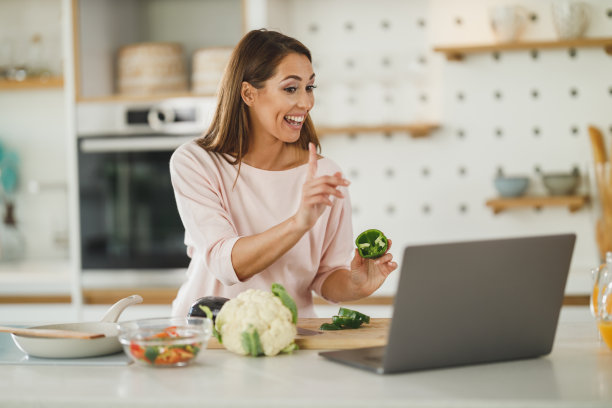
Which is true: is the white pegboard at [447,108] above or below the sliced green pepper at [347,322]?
above

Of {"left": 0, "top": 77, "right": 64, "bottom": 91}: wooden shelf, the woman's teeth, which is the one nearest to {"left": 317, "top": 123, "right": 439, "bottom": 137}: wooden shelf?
{"left": 0, "top": 77, "right": 64, "bottom": 91}: wooden shelf

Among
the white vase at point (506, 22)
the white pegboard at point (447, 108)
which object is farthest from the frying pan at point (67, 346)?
the white vase at point (506, 22)

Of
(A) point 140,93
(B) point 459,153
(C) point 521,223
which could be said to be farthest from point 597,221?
(A) point 140,93

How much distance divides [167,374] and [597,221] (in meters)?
2.71

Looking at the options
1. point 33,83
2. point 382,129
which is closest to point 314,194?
point 382,129

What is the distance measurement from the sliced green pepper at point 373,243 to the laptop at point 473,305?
420 millimetres

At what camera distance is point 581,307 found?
135 inches

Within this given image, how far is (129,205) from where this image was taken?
3756 millimetres

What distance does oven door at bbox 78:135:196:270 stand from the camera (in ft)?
12.2

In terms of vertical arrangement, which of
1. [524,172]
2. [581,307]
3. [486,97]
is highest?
[486,97]

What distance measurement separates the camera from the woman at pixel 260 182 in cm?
211

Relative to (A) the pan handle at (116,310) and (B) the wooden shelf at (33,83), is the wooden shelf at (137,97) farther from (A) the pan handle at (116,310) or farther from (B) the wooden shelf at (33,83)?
(A) the pan handle at (116,310)

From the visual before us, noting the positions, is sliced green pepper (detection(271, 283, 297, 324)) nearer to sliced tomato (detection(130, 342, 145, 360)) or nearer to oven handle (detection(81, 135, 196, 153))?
sliced tomato (detection(130, 342, 145, 360))

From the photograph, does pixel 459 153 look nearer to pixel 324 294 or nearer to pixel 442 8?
pixel 442 8
